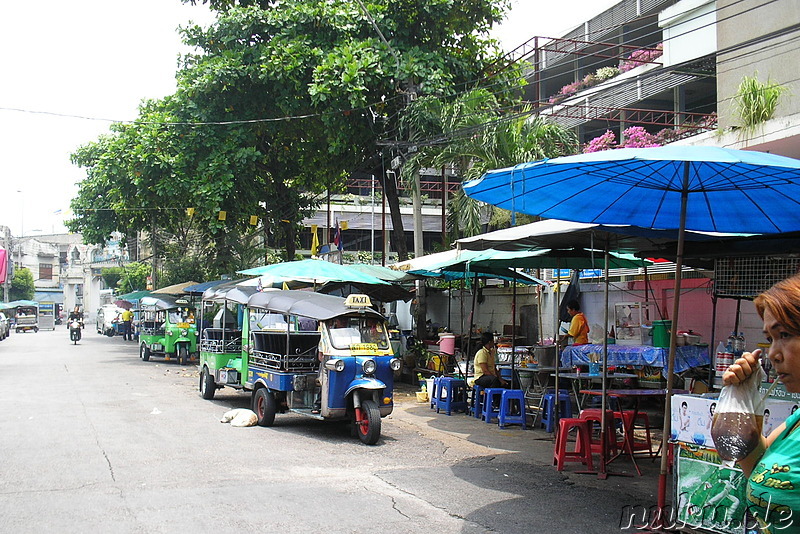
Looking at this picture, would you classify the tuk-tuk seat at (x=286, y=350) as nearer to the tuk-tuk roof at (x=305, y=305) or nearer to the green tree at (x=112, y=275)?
the tuk-tuk roof at (x=305, y=305)

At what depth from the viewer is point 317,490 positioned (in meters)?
6.86

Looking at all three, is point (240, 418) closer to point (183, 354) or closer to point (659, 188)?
point (659, 188)

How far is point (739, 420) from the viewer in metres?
2.56

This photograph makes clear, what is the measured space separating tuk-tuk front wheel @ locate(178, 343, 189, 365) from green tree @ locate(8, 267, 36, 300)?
→ 5365 cm

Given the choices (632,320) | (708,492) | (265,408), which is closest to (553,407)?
(632,320)

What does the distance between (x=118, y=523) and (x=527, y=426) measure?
657 centimetres

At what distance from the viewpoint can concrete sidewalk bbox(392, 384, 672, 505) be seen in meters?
7.27

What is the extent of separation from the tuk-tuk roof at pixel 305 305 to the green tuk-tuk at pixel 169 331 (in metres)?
13.3

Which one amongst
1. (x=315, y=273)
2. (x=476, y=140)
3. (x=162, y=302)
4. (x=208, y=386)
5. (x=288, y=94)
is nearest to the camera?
(x=315, y=273)

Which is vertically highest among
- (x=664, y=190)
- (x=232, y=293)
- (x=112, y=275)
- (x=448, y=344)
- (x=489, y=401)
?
(x=112, y=275)

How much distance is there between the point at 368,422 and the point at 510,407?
2604 mm

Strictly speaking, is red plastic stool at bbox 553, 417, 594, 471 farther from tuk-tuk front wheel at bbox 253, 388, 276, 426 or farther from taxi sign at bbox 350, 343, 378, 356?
tuk-tuk front wheel at bbox 253, 388, 276, 426

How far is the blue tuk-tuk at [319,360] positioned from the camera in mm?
9844

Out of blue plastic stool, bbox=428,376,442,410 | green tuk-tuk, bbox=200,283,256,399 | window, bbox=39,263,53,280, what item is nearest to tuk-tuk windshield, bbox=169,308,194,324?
green tuk-tuk, bbox=200,283,256,399
